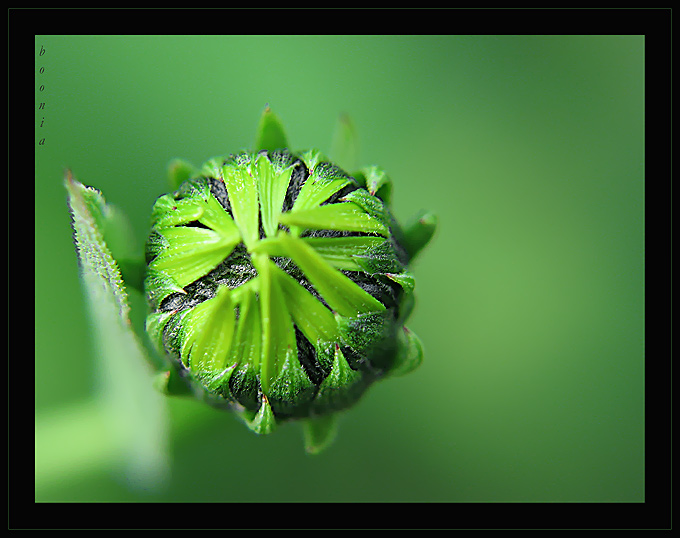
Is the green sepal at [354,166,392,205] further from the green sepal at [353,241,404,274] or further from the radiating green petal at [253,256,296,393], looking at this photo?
the radiating green petal at [253,256,296,393]

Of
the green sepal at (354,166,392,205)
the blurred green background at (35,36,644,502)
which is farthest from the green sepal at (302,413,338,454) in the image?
the blurred green background at (35,36,644,502)

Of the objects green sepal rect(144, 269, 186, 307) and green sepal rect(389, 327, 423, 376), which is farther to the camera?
green sepal rect(389, 327, 423, 376)

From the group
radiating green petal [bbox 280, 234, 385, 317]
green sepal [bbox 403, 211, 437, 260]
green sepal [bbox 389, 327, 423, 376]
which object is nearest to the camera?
radiating green petal [bbox 280, 234, 385, 317]

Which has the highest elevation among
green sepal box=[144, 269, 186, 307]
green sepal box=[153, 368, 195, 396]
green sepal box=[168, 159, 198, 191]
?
green sepal box=[168, 159, 198, 191]

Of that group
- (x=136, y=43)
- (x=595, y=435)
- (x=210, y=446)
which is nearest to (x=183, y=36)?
(x=136, y=43)

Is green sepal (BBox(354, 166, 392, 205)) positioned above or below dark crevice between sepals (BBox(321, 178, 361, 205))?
above

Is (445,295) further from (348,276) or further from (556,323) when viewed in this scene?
(348,276)

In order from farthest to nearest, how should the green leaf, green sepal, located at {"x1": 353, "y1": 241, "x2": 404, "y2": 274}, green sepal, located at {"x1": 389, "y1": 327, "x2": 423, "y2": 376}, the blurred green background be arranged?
the blurred green background < the green leaf < green sepal, located at {"x1": 389, "y1": 327, "x2": 423, "y2": 376} < green sepal, located at {"x1": 353, "y1": 241, "x2": 404, "y2": 274}
